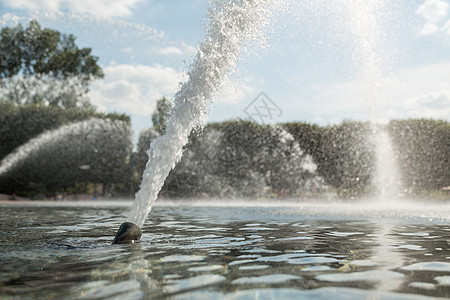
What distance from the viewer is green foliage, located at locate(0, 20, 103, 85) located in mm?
41781

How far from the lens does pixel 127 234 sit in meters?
6.71

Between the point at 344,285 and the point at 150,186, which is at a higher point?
the point at 150,186


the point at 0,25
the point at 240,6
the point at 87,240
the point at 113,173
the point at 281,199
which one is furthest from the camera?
the point at 0,25

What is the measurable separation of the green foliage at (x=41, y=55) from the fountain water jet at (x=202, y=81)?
3745cm

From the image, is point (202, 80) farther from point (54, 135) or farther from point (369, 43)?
point (54, 135)

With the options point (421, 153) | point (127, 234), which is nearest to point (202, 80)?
point (127, 234)

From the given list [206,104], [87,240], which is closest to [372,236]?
[206,104]

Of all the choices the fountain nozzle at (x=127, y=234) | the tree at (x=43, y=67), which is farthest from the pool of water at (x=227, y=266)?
the tree at (x=43, y=67)

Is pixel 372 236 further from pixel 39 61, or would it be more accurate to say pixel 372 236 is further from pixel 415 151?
pixel 39 61

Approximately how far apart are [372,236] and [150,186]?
4145 mm

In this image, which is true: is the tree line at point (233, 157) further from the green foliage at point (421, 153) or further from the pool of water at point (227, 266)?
the pool of water at point (227, 266)

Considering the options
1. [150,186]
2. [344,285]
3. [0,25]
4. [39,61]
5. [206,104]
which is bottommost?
[344,285]

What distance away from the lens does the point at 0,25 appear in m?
41.5

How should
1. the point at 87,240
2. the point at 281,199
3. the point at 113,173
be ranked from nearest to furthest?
the point at 87,240
the point at 281,199
the point at 113,173
